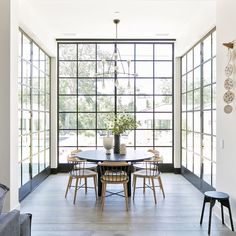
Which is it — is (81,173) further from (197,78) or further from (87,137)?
(197,78)

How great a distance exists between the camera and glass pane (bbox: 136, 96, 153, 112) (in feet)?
23.7

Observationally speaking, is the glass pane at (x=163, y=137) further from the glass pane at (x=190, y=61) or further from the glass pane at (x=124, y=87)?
the glass pane at (x=190, y=61)

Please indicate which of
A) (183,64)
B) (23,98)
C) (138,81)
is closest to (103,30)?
(138,81)

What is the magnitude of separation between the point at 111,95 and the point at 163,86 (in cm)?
142

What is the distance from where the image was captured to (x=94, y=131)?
716cm

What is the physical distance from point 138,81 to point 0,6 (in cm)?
424

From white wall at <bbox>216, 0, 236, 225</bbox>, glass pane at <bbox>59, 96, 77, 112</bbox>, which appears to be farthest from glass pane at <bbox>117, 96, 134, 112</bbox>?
white wall at <bbox>216, 0, 236, 225</bbox>

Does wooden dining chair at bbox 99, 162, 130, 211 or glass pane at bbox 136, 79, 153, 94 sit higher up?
glass pane at bbox 136, 79, 153, 94

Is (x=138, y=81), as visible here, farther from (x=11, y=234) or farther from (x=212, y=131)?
(x=11, y=234)

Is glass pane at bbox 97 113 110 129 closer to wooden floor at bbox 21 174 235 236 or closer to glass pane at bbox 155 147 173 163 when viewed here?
glass pane at bbox 155 147 173 163

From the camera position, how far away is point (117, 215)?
13.2 ft

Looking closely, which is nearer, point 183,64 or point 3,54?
point 3,54

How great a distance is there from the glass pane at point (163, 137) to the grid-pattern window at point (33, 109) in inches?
112

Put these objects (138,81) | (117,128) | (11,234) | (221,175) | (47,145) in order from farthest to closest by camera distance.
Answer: (138,81) → (47,145) → (117,128) → (221,175) → (11,234)
